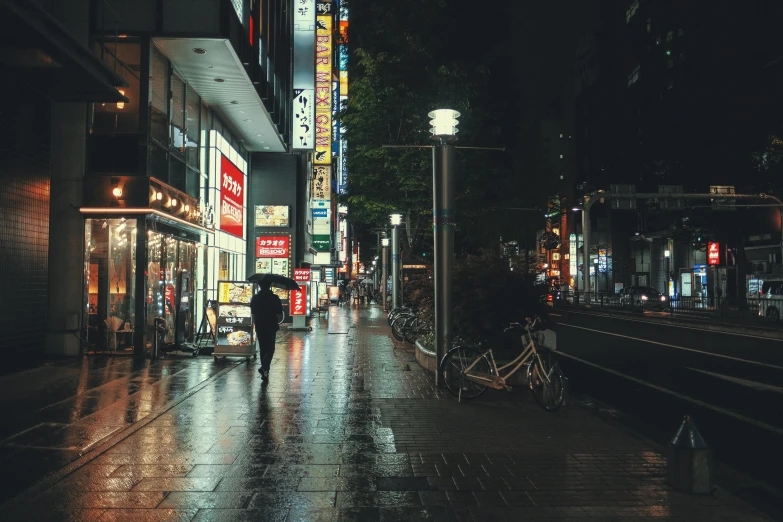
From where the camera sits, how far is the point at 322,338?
22828 mm

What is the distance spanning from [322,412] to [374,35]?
18.3 metres

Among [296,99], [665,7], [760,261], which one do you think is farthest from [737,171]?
[296,99]

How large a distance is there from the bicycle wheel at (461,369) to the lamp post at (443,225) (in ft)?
2.01

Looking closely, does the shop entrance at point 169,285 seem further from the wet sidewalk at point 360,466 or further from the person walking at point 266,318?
the wet sidewalk at point 360,466

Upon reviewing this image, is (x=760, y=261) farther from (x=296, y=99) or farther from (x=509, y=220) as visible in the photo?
(x=296, y=99)

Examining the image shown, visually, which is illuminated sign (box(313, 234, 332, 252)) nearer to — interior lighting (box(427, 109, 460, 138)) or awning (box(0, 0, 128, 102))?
awning (box(0, 0, 128, 102))

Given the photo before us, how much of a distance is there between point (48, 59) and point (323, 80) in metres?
23.8

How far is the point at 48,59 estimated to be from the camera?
37.6 ft

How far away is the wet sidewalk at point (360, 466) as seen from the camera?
5.32 metres

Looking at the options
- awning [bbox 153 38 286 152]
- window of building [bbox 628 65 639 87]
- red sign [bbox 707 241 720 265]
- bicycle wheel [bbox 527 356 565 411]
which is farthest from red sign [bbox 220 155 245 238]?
window of building [bbox 628 65 639 87]

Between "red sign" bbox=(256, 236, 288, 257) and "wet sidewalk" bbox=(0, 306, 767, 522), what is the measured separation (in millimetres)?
16120

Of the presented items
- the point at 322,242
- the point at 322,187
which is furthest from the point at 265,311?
the point at 322,242

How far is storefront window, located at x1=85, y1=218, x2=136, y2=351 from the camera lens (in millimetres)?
16219

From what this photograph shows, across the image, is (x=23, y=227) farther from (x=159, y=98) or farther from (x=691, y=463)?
(x=691, y=463)
